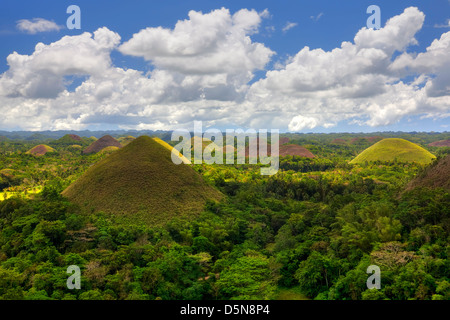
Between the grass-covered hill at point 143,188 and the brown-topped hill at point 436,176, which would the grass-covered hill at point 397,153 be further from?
the grass-covered hill at point 143,188

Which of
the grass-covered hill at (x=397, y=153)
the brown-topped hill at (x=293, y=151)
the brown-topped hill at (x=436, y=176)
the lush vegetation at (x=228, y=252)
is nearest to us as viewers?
the lush vegetation at (x=228, y=252)

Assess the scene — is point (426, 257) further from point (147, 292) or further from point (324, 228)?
point (147, 292)

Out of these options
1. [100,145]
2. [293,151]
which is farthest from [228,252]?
[100,145]

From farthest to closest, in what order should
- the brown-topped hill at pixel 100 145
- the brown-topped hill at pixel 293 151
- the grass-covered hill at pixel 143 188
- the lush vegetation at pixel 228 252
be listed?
1. the brown-topped hill at pixel 100 145
2. the brown-topped hill at pixel 293 151
3. the grass-covered hill at pixel 143 188
4. the lush vegetation at pixel 228 252

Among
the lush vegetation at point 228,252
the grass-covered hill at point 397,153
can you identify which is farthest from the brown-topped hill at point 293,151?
the lush vegetation at point 228,252

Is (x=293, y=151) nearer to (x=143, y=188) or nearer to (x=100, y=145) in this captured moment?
(x=100, y=145)

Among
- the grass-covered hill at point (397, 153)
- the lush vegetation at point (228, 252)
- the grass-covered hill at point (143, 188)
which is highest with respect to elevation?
the grass-covered hill at point (397, 153)

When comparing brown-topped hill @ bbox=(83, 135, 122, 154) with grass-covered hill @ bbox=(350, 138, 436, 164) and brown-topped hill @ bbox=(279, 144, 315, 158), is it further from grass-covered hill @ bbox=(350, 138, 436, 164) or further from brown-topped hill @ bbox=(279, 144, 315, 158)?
grass-covered hill @ bbox=(350, 138, 436, 164)
